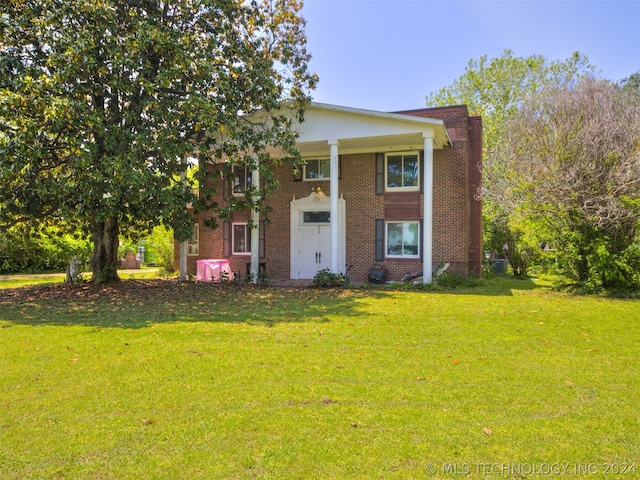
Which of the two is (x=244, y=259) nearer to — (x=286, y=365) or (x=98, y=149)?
(x=98, y=149)

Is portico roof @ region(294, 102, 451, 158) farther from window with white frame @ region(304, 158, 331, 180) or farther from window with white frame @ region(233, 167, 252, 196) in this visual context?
window with white frame @ region(233, 167, 252, 196)

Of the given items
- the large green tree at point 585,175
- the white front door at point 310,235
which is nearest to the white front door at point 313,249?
the white front door at point 310,235

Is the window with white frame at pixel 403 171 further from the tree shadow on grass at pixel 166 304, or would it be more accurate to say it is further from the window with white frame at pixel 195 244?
the window with white frame at pixel 195 244

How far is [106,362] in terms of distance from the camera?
513 cm

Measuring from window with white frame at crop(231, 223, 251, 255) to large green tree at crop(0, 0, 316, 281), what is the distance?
4.97 meters

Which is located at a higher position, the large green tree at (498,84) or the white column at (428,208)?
the large green tree at (498,84)

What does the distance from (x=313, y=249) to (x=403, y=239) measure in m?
3.57

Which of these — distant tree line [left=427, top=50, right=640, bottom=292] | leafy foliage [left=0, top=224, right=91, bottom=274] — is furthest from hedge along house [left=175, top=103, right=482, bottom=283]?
leafy foliage [left=0, top=224, right=91, bottom=274]

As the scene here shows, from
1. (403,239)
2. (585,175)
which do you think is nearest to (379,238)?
(403,239)

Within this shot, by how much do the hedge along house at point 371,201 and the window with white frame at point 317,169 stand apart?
0.04 meters

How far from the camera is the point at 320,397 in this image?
400cm

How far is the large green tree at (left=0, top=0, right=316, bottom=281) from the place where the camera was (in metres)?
10.2

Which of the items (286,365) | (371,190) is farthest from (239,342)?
(371,190)

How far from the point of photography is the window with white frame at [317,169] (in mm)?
17031
